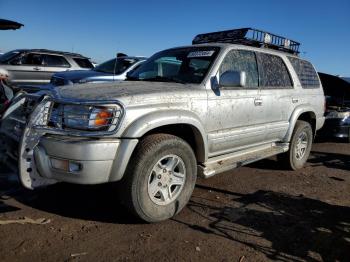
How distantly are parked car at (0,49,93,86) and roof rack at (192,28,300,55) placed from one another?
24.8 feet

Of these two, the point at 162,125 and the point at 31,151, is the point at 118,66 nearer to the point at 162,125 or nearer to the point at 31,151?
the point at 162,125

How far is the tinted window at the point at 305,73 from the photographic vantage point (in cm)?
608

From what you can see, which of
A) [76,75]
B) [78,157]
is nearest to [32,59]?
[76,75]

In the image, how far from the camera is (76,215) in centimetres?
379

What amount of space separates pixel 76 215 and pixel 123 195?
63 centimetres

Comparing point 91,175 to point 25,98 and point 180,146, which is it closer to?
point 180,146

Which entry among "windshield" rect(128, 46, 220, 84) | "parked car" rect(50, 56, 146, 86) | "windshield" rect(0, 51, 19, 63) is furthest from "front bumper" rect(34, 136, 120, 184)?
"windshield" rect(0, 51, 19, 63)

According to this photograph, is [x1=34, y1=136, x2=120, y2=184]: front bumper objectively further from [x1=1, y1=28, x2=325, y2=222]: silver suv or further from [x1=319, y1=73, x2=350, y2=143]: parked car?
[x1=319, y1=73, x2=350, y2=143]: parked car

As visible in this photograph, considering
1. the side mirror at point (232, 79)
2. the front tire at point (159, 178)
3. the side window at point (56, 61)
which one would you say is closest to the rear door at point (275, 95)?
the side mirror at point (232, 79)

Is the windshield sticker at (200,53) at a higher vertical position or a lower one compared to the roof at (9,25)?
lower

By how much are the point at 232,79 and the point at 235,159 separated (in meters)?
1.02

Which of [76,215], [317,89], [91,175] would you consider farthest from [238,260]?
[317,89]

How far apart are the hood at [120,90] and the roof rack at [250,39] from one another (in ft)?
6.38

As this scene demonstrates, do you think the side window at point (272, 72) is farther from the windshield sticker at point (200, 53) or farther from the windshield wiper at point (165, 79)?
the windshield wiper at point (165, 79)
